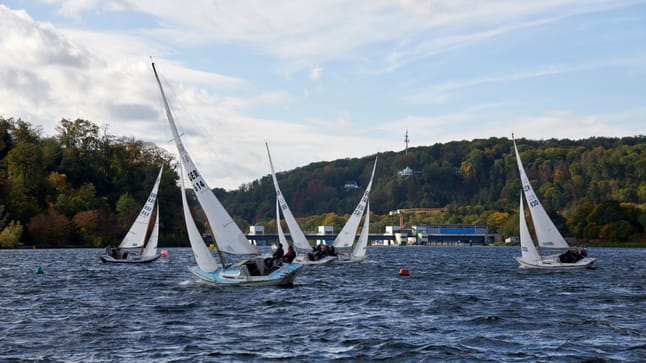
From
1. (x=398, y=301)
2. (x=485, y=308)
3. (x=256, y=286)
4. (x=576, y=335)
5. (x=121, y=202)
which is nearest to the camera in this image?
(x=576, y=335)

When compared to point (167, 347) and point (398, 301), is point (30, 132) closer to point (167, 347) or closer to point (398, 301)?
point (398, 301)

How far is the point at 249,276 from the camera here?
4147 cm

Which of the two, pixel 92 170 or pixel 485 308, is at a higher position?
pixel 92 170

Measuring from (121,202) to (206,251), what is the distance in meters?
106

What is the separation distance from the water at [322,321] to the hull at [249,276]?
0.49 meters

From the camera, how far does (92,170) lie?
154 meters

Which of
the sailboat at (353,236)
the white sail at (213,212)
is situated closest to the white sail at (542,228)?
the sailboat at (353,236)

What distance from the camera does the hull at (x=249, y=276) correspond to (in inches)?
1634

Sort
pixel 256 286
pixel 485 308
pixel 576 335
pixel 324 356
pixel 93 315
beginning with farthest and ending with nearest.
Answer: pixel 256 286
pixel 485 308
pixel 93 315
pixel 576 335
pixel 324 356

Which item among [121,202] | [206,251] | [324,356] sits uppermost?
[121,202]

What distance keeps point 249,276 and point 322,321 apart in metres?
11.8

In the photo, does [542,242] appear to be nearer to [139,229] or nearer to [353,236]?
[353,236]

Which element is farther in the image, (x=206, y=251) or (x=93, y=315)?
(x=206, y=251)

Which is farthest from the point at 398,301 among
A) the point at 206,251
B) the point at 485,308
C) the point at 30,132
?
the point at 30,132
